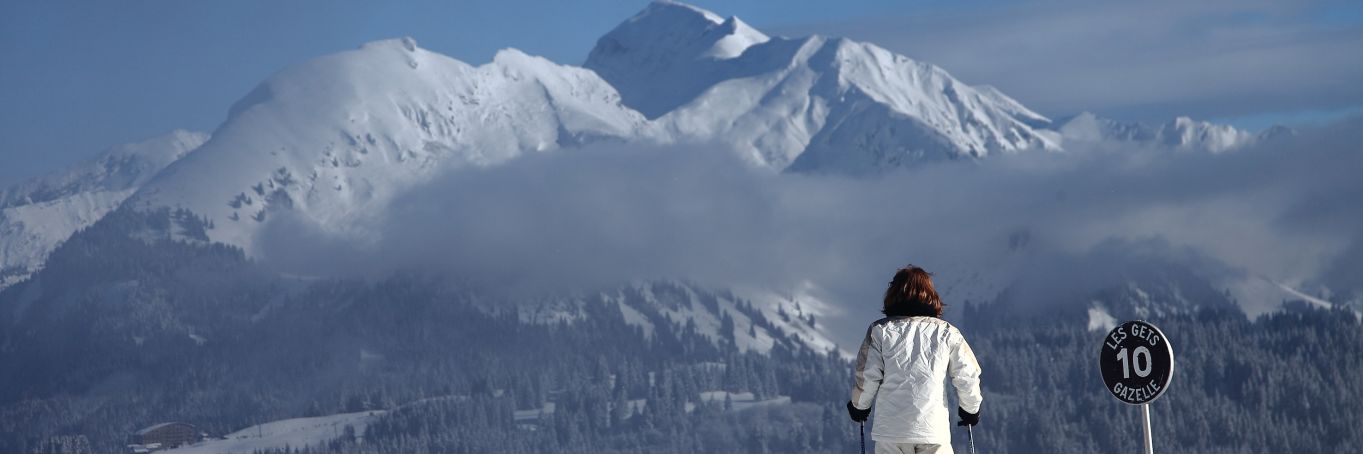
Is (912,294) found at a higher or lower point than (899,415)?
higher

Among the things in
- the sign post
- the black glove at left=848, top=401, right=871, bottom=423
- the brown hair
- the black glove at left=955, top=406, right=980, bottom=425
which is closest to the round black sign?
the sign post

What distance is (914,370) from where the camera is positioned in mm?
22625

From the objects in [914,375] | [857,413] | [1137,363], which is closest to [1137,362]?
[1137,363]

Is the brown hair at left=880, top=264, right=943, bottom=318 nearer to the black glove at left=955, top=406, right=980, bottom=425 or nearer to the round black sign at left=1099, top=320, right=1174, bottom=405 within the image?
the black glove at left=955, top=406, right=980, bottom=425

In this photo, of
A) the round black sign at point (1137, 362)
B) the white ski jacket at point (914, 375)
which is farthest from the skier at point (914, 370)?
the round black sign at point (1137, 362)

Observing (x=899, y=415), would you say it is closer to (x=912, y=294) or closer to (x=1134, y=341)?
(x=912, y=294)

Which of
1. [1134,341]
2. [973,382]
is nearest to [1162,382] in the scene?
[1134,341]

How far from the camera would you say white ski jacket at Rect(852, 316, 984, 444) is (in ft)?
74.0

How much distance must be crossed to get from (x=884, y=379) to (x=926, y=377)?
56cm

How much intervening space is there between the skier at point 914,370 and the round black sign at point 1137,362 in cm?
364

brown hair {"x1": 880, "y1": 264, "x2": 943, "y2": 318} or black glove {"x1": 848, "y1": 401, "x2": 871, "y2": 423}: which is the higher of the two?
brown hair {"x1": 880, "y1": 264, "x2": 943, "y2": 318}

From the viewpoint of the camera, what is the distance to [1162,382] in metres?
25.3

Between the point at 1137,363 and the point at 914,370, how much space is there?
475 cm

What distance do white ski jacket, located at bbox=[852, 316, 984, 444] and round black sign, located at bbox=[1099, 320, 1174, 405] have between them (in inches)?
143
